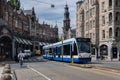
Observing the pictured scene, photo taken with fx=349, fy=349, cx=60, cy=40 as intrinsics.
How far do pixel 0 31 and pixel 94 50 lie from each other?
2702 centimetres

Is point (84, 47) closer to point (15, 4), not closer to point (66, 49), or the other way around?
point (66, 49)

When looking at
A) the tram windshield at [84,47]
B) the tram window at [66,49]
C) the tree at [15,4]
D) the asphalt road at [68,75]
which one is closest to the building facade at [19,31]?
the tree at [15,4]

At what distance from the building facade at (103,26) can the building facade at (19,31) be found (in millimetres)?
19927

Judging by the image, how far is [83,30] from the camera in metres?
103

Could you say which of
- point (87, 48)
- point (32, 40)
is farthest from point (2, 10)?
point (32, 40)

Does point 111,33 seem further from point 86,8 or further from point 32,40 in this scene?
point 32,40

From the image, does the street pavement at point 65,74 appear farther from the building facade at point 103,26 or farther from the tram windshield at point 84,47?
the building facade at point 103,26

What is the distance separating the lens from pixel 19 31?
382ft

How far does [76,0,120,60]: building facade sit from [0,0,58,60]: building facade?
19.9 m

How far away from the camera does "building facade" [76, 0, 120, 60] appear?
7975 centimetres

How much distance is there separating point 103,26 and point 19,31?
4003 centimetres

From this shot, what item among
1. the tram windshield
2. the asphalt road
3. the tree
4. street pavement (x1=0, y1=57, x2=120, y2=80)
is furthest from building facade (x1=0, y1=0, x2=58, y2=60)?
the asphalt road

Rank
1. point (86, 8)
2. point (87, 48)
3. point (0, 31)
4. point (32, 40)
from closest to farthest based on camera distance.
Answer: point (87, 48) → point (0, 31) → point (86, 8) → point (32, 40)

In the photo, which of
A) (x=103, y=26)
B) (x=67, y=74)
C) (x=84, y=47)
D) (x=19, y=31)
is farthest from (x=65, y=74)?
(x=19, y=31)
